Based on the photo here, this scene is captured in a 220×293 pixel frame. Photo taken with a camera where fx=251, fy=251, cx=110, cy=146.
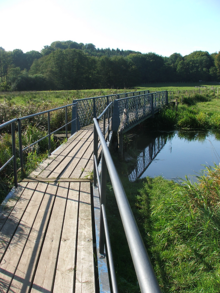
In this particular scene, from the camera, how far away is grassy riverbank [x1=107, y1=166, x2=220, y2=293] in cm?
319

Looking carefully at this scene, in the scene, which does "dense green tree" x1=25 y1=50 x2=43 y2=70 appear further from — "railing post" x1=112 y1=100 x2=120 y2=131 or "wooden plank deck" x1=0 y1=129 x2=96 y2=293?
"wooden plank deck" x1=0 y1=129 x2=96 y2=293

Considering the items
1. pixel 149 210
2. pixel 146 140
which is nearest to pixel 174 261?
pixel 149 210

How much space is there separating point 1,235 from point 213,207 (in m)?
3.21

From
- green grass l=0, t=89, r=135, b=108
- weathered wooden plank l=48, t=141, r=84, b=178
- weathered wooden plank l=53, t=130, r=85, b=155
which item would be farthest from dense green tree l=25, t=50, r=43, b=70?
weathered wooden plank l=48, t=141, r=84, b=178

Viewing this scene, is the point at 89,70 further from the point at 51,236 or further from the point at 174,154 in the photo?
the point at 51,236

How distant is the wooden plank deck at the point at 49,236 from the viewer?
2.00 metres

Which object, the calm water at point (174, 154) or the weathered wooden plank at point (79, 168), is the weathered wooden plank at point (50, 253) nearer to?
the weathered wooden plank at point (79, 168)

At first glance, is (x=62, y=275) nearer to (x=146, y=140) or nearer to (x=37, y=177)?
(x=37, y=177)

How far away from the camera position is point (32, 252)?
7.67 ft

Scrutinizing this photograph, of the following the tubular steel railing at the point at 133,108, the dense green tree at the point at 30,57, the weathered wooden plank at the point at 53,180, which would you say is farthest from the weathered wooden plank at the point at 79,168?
the dense green tree at the point at 30,57

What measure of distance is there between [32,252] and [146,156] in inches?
373

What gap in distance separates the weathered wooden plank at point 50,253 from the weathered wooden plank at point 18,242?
0.70ft

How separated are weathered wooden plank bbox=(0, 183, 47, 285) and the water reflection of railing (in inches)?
198

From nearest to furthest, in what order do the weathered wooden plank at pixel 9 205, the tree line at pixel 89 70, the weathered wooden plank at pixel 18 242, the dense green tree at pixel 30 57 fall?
the weathered wooden plank at pixel 18 242 < the weathered wooden plank at pixel 9 205 < the tree line at pixel 89 70 < the dense green tree at pixel 30 57
